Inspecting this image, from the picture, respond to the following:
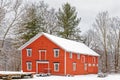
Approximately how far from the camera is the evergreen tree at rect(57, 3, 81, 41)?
219 feet

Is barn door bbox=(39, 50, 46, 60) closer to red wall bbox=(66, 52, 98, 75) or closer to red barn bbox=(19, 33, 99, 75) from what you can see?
red barn bbox=(19, 33, 99, 75)

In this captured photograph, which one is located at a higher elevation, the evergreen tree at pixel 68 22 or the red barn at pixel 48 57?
the evergreen tree at pixel 68 22

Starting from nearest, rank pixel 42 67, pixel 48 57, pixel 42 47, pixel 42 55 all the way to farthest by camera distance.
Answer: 1. pixel 42 67
2. pixel 48 57
3. pixel 42 55
4. pixel 42 47

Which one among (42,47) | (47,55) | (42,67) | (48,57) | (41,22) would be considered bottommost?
(42,67)

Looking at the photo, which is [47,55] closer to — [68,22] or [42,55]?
[42,55]

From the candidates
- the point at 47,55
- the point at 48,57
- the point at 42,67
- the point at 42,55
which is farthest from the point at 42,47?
the point at 42,67

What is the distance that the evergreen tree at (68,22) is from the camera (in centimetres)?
6662

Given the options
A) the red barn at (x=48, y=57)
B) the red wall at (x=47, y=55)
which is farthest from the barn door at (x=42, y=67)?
the red wall at (x=47, y=55)

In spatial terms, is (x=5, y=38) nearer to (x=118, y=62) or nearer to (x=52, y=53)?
(x=52, y=53)

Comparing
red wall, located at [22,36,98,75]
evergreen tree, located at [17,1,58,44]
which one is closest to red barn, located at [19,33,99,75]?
red wall, located at [22,36,98,75]

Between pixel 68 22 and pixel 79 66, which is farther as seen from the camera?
pixel 68 22

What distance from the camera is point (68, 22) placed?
68000mm

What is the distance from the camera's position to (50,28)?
203 ft

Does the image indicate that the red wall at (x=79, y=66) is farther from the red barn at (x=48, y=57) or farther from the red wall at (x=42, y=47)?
the red wall at (x=42, y=47)
